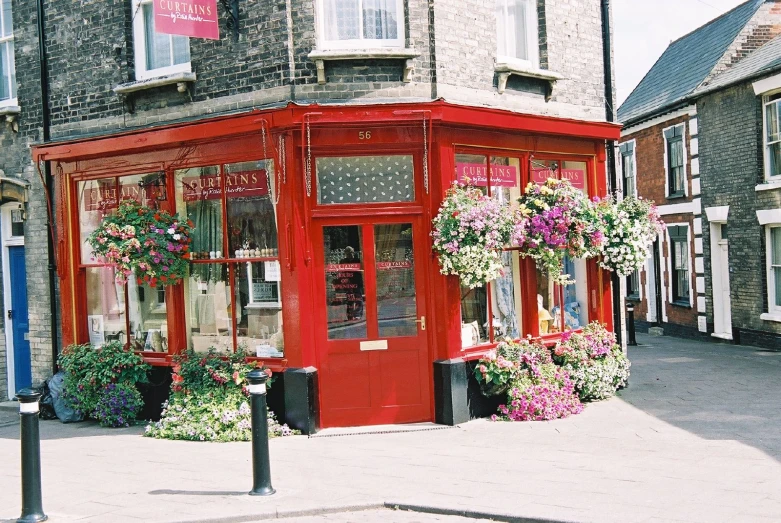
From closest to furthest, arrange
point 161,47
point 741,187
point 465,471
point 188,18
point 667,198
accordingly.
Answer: point 465,471
point 188,18
point 161,47
point 741,187
point 667,198

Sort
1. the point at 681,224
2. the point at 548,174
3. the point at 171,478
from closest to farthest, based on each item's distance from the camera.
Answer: the point at 171,478
the point at 548,174
the point at 681,224

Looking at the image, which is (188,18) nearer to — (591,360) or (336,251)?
(336,251)

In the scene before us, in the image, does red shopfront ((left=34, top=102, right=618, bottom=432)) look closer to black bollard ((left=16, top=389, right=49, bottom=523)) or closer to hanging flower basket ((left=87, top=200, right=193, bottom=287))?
hanging flower basket ((left=87, top=200, right=193, bottom=287))

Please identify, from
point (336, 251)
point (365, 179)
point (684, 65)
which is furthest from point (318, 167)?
point (684, 65)

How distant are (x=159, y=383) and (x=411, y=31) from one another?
208 inches

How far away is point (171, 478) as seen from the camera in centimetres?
767

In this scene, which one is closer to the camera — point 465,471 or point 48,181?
point 465,471

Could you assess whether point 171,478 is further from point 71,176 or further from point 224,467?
A: point 71,176

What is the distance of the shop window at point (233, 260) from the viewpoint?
9820 millimetres

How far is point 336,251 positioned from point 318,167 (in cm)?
97

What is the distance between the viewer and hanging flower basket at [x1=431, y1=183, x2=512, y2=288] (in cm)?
924

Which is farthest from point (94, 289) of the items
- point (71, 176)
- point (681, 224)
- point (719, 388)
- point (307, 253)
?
point (681, 224)

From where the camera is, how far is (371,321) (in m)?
9.61

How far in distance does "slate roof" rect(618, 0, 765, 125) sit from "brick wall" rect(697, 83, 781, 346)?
1617 millimetres
